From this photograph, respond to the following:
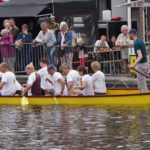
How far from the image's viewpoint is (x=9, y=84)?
2809 cm

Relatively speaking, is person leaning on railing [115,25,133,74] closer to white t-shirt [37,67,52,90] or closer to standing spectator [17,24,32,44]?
standing spectator [17,24,32,44]

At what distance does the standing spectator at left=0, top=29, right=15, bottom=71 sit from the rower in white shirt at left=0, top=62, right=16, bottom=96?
324 cm

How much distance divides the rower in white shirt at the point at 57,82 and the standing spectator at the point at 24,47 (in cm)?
417

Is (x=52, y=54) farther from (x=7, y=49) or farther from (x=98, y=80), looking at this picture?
(x=98, y=80)

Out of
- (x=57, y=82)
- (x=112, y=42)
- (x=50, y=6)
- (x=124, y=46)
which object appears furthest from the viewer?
(x=50, y=6)

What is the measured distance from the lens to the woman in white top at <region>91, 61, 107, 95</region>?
1079 inches

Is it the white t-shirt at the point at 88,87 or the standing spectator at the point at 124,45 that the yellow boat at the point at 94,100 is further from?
the standing spectator at the point at 124,45

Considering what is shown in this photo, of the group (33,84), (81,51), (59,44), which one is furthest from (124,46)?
(33,84)

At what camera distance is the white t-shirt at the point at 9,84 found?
2794 centimetres

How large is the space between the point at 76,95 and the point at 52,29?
613 cm

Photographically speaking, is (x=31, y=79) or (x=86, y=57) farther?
(x=86, y=57)

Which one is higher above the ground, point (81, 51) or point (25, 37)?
point (25, 37)

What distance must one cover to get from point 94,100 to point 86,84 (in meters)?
0.82

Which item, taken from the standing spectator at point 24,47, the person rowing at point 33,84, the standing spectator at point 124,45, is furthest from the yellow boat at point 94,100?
the standing spectator at point 24,47
